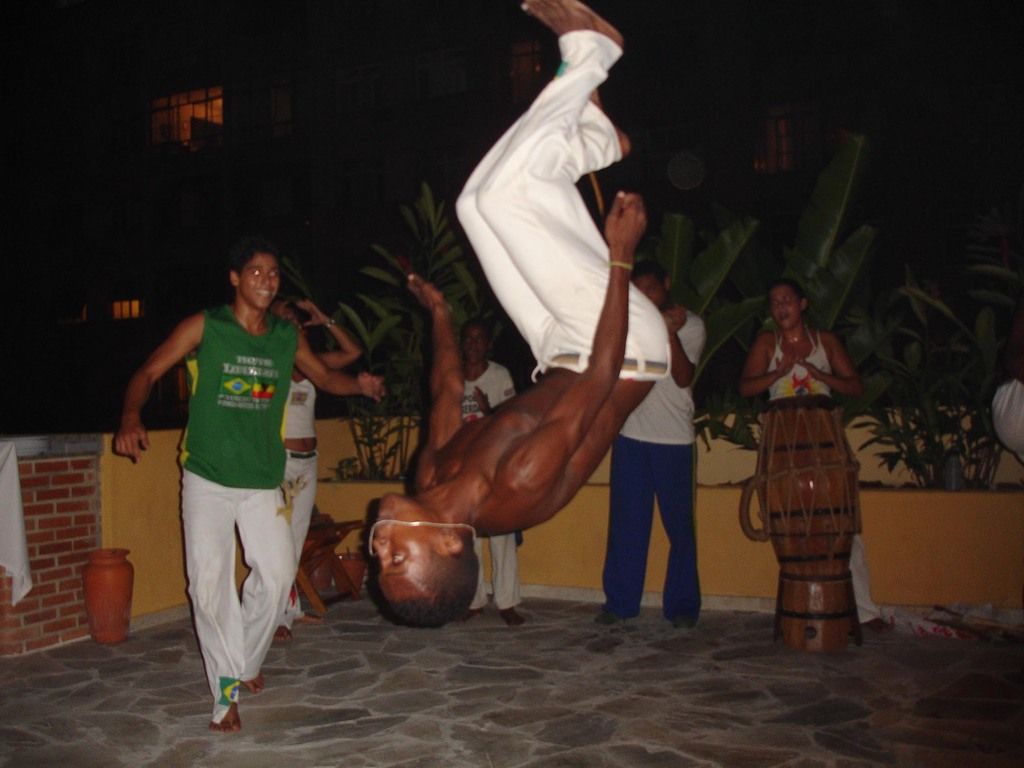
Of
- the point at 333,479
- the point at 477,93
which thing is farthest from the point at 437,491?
the point at 477,93

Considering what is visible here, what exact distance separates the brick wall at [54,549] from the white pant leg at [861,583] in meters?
4.98

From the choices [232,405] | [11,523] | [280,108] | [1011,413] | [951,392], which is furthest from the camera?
[280,108]

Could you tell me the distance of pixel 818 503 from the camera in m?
5.64

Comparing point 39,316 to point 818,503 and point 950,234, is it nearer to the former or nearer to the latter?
point 950,234

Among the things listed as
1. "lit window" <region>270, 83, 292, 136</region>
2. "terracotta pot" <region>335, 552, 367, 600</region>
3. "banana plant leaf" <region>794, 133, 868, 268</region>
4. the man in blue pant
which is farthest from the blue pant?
"lit window" <region>270, 83, 292, 136</region>

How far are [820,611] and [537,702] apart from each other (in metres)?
1.85

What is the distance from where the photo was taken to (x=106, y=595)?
638 cm

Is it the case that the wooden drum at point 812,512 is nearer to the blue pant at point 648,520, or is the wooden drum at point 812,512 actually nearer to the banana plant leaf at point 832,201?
the blue pant at point 648,520

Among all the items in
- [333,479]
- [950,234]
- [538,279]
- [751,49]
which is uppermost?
[751,49]

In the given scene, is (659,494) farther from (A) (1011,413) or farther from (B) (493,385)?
(A) (1011,413)

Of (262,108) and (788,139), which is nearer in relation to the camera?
(788,139)

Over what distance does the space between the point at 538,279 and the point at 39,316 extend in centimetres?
2933

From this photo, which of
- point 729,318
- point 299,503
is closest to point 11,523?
point 299,503

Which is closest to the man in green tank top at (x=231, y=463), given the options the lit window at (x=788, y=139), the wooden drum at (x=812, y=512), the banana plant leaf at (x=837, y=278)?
the wooden drum at (x=812, y=512)
